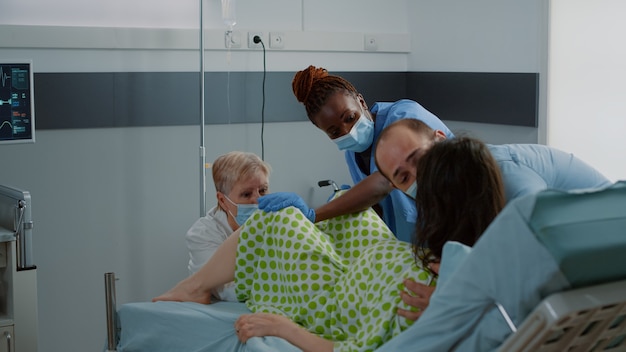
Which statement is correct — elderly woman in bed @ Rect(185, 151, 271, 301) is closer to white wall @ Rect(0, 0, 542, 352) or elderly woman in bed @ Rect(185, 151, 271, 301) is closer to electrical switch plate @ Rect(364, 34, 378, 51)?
white wall @ Rect(0, 0, 542, 352)

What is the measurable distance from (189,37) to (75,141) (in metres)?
0.70

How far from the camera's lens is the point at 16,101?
10.5ft

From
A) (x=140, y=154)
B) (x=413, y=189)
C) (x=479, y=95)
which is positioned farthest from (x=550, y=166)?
(x=140, y=154)

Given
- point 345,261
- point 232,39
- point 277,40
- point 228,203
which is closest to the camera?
point 345,261

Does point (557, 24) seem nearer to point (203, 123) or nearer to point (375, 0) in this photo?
point (375, 0)

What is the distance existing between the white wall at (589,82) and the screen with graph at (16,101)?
7.06 ft

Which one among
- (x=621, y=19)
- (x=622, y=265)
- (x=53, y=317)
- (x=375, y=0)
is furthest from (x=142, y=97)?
(x=622, y=265)

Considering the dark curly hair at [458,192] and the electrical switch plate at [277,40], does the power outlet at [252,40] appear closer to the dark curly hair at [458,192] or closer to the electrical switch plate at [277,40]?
the electrical switch plate at [277,40]

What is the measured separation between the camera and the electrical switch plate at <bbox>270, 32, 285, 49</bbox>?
4.09m

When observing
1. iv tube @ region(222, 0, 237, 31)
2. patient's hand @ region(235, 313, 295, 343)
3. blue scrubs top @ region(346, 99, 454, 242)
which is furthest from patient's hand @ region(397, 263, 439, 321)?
iv tube @ region(222, 0, 237, 31)

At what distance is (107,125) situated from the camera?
149 inches

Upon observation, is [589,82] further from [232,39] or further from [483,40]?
[232,39]

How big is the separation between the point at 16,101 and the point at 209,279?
1147mm

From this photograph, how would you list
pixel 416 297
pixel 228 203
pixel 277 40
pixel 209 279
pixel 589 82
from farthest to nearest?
pixel 277 40, pixel 589 82, pixel 228 203, pixel 209 279, pixel 416 297
